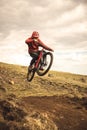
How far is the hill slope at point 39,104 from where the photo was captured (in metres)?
14.6

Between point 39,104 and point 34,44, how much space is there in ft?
24.3

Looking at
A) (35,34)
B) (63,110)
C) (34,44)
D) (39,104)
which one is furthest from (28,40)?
(39,104)

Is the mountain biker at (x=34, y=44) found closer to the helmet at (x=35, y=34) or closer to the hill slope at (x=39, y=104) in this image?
the helmet at (x=35, y=34)

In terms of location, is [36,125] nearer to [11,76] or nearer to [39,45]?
[39,45]

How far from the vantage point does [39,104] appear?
69.1 ft

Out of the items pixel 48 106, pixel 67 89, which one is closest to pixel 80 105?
pixel 48 106

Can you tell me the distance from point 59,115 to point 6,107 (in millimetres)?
3898

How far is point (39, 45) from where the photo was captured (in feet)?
49.0

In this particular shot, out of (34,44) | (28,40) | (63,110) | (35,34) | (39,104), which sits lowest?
(63,110)

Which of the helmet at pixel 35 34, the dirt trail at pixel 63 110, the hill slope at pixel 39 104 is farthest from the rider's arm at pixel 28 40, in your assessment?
the dirt trail at pixel 63 110

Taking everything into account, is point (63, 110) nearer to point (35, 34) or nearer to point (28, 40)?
point (28, 40)

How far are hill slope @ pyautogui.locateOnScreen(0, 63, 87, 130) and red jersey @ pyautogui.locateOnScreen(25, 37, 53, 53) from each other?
3562 millimetres

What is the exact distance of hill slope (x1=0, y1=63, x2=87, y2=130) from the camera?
14609 mm

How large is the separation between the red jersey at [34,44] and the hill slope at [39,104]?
3562 millimetres
